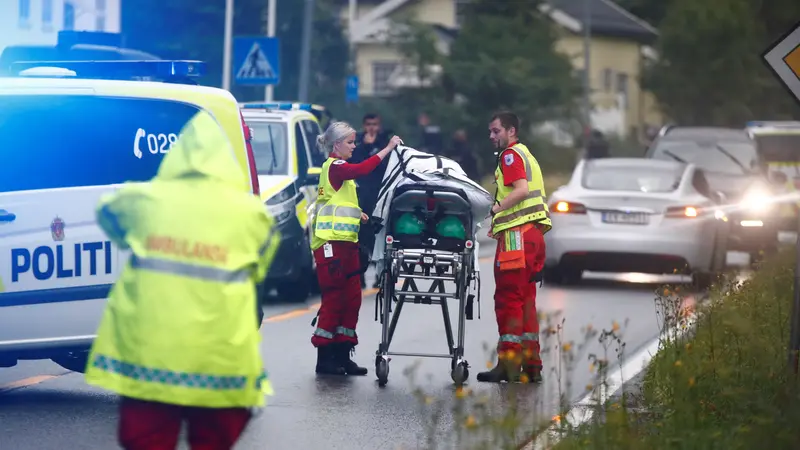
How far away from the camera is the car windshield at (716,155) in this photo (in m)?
26.3

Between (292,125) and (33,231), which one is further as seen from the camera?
(292,125)

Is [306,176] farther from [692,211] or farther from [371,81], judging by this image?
[371,81]

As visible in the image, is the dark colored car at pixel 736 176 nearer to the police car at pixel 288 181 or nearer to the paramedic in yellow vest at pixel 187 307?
the police car at pixel 288 181

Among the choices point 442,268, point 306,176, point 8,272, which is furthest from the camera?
point 306,176

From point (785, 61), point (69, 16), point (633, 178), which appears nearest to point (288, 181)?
point (633, 178)

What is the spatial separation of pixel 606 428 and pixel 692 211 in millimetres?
11866

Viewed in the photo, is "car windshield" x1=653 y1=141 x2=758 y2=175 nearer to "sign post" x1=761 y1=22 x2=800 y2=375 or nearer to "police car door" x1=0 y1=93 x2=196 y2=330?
"sign post" x1=761 y1=22 x2=800 y2=375

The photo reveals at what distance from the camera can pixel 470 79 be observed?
171ft

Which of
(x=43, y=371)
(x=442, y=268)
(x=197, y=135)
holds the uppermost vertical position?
(x=197, y=135)

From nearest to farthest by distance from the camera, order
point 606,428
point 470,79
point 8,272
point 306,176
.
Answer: point 606,428, point 8,272, point 306,176, point 470,79

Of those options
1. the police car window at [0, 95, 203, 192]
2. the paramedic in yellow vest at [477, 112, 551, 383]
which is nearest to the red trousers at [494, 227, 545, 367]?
the paramedic in yellow vest at [477, 112, 551, 383]

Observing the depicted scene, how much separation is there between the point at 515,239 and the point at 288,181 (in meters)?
5.65

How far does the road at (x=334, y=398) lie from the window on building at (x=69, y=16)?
3185 cm

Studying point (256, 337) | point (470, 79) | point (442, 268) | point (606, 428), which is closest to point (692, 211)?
point (442, 268)
